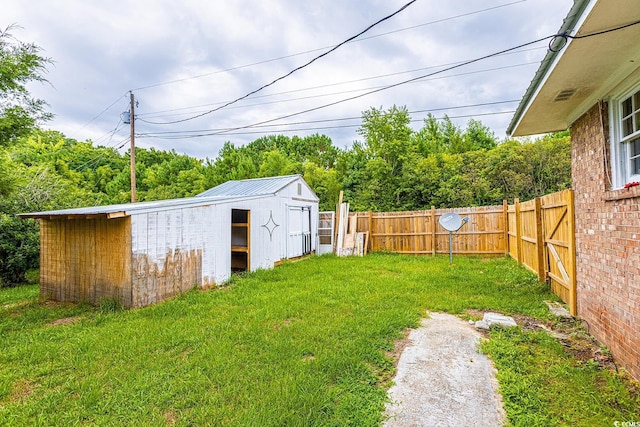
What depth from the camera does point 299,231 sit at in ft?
34.2

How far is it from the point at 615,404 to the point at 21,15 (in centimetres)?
1054

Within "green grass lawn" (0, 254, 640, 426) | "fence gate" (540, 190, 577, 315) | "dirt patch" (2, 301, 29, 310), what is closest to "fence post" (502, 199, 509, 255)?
"green grass lawn" (0, 254, 640, 426)

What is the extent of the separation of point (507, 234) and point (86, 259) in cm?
1068

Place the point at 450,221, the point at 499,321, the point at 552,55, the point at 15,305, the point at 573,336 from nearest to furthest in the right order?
the point at 552,55 < the point at 573,336 < the point at 499,321 < the point at 15,305 < the point at 450,221

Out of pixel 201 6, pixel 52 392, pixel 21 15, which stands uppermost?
pixel 201 6

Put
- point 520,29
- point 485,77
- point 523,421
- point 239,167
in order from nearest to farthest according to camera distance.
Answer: point 523,421
point 520,29
point 485,77
point 239,167

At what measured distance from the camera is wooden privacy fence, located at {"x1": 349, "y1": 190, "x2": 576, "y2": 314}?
4.45m

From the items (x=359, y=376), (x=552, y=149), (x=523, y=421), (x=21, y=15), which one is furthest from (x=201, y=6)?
(x=552, y=149)

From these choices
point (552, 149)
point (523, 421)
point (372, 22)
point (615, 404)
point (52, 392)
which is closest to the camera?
point (523, 421)

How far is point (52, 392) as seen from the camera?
Result: 104 inches

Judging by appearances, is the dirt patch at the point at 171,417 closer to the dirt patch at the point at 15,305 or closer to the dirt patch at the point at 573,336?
the dirt patch at the point at 573,336

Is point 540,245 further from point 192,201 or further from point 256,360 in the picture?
point 192,201

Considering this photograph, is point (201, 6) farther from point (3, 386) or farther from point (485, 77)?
point (485, 77)

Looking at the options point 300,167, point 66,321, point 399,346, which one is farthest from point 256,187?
point 300,167
